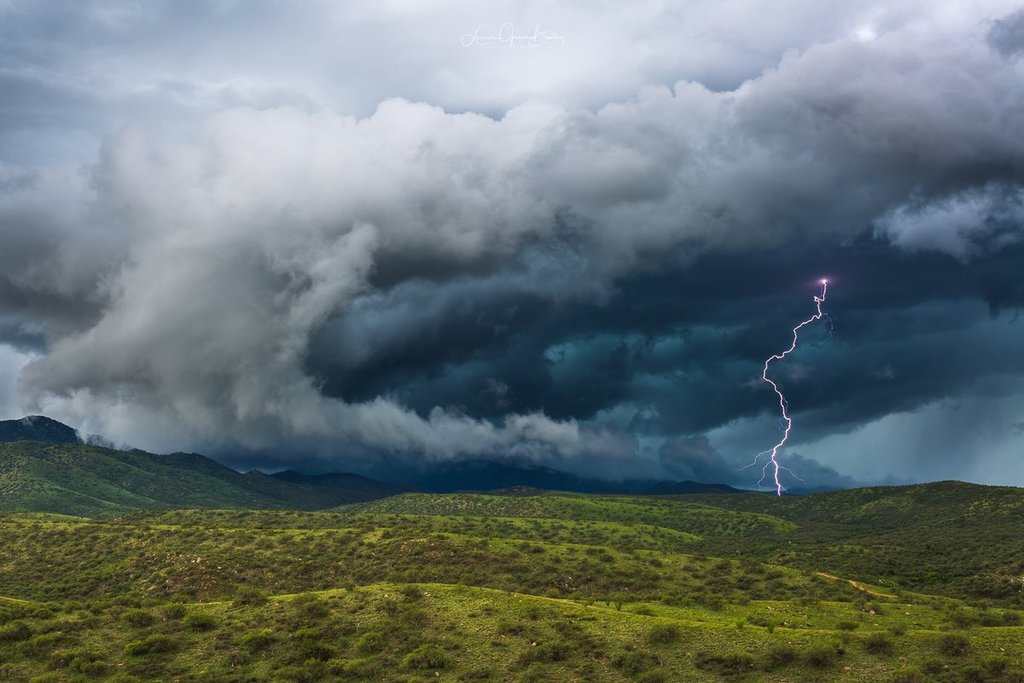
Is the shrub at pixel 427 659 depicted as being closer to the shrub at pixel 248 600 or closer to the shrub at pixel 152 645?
the shrub at pixel 152 645

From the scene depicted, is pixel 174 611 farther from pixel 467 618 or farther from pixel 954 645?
pixel 954 645

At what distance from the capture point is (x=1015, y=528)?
151 meters

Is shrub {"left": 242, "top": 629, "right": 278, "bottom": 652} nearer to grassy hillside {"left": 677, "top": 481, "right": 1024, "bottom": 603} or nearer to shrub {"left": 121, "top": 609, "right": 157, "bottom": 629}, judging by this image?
shrub {"left": 121, "top": 609, "right": 157, "bottom": 629}

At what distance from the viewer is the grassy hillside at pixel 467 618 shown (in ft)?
142

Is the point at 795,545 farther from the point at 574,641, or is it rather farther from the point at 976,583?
the point at 574,641

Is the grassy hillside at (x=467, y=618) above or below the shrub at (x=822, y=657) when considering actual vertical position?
below

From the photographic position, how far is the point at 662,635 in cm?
4672

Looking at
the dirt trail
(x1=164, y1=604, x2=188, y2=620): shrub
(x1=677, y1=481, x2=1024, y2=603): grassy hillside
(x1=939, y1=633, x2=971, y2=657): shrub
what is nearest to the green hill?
(x1=939, y1=633, x2=971, y2=657): shrub

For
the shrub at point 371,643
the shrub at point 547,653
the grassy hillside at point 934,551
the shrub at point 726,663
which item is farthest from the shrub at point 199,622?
the grassy hillside at point 934,551

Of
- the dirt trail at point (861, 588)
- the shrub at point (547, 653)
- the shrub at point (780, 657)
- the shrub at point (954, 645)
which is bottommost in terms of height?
the dirt trail at point (861, 588)

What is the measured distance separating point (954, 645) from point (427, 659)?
31314mm

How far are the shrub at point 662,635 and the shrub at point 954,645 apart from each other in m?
15.2

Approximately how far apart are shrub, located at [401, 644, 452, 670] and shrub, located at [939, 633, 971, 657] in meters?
29.3

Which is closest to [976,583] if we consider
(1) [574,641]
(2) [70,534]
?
(1) [574,641]
